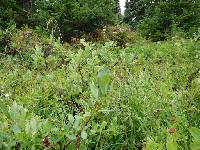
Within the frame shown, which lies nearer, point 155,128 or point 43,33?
point 155,128

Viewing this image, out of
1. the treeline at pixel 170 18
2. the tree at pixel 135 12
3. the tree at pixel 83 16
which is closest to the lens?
the tree at pixel 83 16

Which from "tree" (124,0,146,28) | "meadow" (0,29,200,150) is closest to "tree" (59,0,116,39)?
"meadow" (0,29,200,150)

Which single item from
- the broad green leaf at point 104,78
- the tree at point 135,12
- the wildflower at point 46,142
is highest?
the broad green leaf at point 104,78

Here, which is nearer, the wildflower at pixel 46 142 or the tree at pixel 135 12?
the wildflower at pixel 46 142

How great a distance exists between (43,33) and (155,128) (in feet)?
45.8

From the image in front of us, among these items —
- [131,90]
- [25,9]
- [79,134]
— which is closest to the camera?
[79,134]

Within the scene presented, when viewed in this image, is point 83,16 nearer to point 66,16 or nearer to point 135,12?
point 66,16

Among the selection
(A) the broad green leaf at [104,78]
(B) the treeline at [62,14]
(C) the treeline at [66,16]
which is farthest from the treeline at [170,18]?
(A) the broad green leaf at [104,78]

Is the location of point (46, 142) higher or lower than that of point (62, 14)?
higher

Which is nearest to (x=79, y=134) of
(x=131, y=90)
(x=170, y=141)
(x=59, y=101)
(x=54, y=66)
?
(x=170, y=141)

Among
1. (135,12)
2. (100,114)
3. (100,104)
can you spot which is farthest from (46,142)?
(135,12)

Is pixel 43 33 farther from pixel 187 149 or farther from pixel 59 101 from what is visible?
pixel 187 149

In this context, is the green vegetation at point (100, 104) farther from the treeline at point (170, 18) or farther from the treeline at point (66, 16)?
the treeline at point (170, 18)

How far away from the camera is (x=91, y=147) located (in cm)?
283
